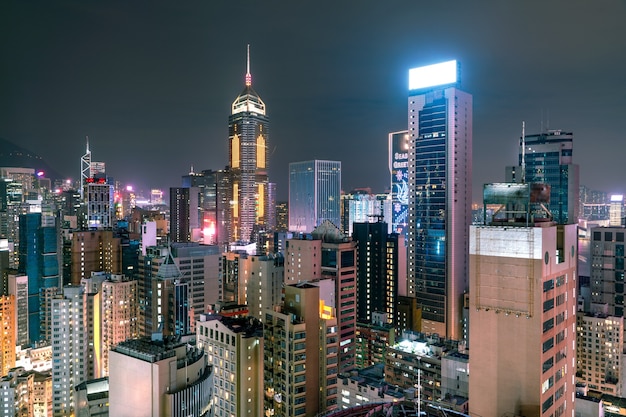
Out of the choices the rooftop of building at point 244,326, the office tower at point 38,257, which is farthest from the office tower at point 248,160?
the rooftop of building at point 244,326

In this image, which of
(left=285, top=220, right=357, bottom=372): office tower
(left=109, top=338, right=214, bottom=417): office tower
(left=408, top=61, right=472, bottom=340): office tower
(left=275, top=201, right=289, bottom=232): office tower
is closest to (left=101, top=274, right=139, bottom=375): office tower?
(left=285, top=220, right=357, bottom=372): office tower

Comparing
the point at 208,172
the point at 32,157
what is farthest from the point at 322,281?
the point at 208,172

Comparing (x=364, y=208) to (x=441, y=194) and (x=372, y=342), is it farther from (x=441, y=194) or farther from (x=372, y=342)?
(x=372, y=342)

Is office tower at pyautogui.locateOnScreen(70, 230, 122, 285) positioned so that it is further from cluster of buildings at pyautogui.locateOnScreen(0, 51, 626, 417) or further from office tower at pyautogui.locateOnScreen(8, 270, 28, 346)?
office tower at pyautogui.locateOnScreen(8, 270, 28, 346)

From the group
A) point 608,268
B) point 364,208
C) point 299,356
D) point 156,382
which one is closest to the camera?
point 156,382

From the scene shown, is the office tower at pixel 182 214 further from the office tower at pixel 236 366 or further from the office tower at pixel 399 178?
Answer: the office tower at pixel 236 366

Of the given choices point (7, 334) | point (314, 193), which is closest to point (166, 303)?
point (7, 334)
